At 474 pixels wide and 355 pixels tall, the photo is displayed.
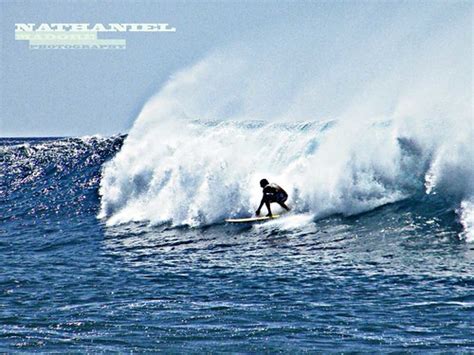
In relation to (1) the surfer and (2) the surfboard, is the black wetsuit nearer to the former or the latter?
(1) the surfer

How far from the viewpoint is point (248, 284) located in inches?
530

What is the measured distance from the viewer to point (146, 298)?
1290cm

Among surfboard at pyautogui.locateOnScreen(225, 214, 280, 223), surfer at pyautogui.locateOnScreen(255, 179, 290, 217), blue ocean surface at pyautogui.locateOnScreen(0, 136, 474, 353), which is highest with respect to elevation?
surfer at pyautogui.locateOnScreen(255, 179, 290, 217)

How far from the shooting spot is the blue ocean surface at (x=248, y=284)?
1032 cm

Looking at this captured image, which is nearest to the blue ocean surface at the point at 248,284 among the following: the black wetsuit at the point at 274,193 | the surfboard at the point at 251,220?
the surfboard at the point at 251,220

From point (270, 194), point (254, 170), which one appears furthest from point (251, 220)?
point (254, 170)

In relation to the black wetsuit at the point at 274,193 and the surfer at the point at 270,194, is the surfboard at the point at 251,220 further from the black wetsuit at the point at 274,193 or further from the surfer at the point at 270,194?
the black wetsuit at the point at 274,193

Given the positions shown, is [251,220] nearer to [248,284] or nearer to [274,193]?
[274,193]

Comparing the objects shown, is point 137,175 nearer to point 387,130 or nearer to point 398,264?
point 387,130

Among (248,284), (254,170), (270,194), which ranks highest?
(254,170)

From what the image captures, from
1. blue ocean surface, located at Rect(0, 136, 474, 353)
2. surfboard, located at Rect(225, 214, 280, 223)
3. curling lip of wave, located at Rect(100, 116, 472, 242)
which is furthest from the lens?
curling lip of wave, located at Rect(100, 116, 472, 242)

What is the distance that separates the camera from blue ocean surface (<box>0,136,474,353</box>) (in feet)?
33.9

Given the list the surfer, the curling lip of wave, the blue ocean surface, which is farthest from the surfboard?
the curling lip of wave

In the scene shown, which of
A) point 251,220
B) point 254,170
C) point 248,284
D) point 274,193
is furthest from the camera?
point 254,170
